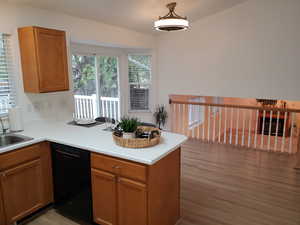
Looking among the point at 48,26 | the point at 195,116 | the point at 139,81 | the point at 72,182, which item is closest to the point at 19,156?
the point at 72,182

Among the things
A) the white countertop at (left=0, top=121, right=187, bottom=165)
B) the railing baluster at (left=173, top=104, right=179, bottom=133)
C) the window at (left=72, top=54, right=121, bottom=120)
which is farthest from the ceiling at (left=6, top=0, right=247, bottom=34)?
the railing baluster at (left=173, top=104, right=179, bottom=133)

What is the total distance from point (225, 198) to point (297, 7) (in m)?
3.48

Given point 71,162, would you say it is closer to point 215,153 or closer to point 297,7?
point 215,153

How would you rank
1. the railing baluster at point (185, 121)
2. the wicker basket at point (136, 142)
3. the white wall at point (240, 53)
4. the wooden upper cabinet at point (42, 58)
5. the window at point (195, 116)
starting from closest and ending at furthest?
1. the wicker basket at point (136, 142)
2. the wooden upper cabinet at point (42, 58)
3. the white wall at point (240, 53)
4. the railing baluster at point (185, 121)
5. the window at point (195, 116)

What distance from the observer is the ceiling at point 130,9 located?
309 cm

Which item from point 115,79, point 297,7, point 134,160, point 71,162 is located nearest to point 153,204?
point 134,160

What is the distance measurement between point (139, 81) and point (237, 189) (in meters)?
3.31

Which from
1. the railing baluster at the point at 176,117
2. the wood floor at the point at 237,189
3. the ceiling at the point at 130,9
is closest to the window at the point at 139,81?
the railing baluster at the point at 176,117

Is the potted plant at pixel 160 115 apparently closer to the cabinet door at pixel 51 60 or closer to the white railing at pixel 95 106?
the white railing at pixel 95 106

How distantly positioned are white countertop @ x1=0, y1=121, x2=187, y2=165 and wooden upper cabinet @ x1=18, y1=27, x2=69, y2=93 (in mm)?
509

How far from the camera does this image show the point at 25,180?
2.45m

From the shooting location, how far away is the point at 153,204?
2049mm

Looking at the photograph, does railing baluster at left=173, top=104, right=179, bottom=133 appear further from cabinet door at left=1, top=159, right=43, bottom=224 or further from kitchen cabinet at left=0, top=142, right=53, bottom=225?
cabinet door at left=1, top=159, right=43, bottom=224

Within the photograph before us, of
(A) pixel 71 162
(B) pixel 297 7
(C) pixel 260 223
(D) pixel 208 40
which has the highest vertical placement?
(B) pixel 297 7
